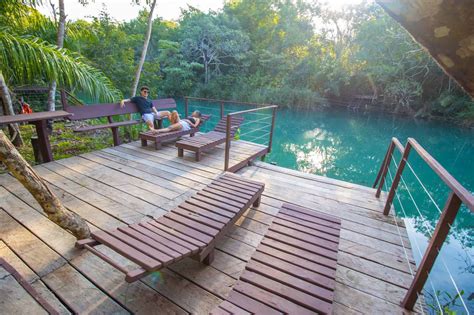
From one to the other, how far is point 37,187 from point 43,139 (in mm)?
2680

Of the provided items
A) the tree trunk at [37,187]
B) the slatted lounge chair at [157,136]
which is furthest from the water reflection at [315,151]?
the tree trunk at [37,187]

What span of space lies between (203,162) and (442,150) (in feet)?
39.0

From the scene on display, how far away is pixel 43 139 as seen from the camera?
3.71 metres

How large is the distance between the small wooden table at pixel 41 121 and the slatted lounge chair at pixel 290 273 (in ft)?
11.9

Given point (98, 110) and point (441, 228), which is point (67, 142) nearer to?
point (98, 110)

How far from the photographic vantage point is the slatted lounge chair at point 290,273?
1.42m

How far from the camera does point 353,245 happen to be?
2.41 m

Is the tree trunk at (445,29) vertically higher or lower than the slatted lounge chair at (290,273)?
higher

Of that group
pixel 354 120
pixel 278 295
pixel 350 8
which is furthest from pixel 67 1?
pixel 350 8

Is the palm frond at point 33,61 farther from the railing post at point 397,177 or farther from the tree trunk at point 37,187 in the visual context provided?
the railing post at point 397,177

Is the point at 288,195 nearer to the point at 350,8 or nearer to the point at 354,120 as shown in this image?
the point at 354,120

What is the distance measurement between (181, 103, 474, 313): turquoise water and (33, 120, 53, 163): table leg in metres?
2.92

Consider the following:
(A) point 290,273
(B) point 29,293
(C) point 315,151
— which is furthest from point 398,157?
(B) point 29,293

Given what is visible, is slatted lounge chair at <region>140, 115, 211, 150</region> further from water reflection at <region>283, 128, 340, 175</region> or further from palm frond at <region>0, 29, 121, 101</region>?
water reflection at <region>283, 128, 340, 175</region>
